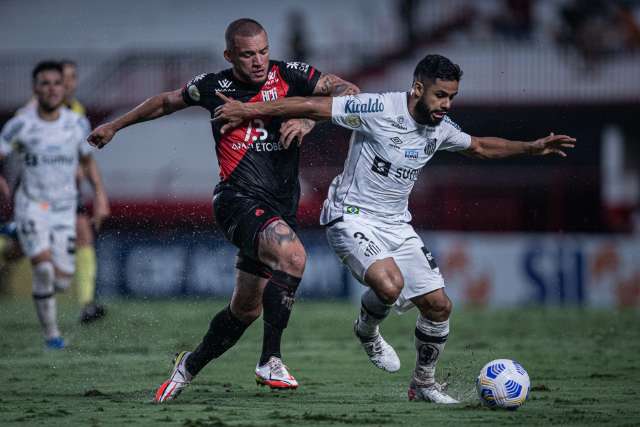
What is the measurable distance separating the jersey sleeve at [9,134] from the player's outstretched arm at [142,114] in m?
4.37

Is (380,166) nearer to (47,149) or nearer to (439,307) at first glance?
(439,307)

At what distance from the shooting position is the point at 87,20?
89.0 feet

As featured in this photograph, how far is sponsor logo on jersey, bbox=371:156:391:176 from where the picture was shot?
25.4ft

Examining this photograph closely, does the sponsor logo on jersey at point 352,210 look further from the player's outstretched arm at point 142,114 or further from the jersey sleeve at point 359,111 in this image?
the player's outstretched arm at point 142,114

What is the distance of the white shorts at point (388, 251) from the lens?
24.8ft

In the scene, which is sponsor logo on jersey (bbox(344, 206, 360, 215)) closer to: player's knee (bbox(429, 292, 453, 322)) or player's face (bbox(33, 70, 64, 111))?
player's knee (bbox(429, 292, 453, 322))

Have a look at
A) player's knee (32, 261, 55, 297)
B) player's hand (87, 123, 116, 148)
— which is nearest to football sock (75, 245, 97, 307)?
player's knee (32, 261, 55, 297)

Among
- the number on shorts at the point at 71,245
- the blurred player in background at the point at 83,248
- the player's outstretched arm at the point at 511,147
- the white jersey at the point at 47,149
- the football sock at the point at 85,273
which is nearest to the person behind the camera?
the player's outstretched arm at the point at 511,147

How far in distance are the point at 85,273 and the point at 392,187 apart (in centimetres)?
615

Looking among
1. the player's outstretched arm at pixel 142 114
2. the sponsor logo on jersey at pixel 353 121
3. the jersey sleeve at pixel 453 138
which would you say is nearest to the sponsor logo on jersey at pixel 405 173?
the jersey sleeve at pixel 453 138

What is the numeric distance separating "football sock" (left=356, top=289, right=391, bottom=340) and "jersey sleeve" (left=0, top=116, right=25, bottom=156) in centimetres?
528

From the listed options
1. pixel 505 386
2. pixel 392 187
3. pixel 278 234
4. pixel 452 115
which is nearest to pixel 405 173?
pixel 392 187

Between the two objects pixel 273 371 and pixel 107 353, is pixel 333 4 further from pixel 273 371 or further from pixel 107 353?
pixel 273 371

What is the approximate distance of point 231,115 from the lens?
7.45m
